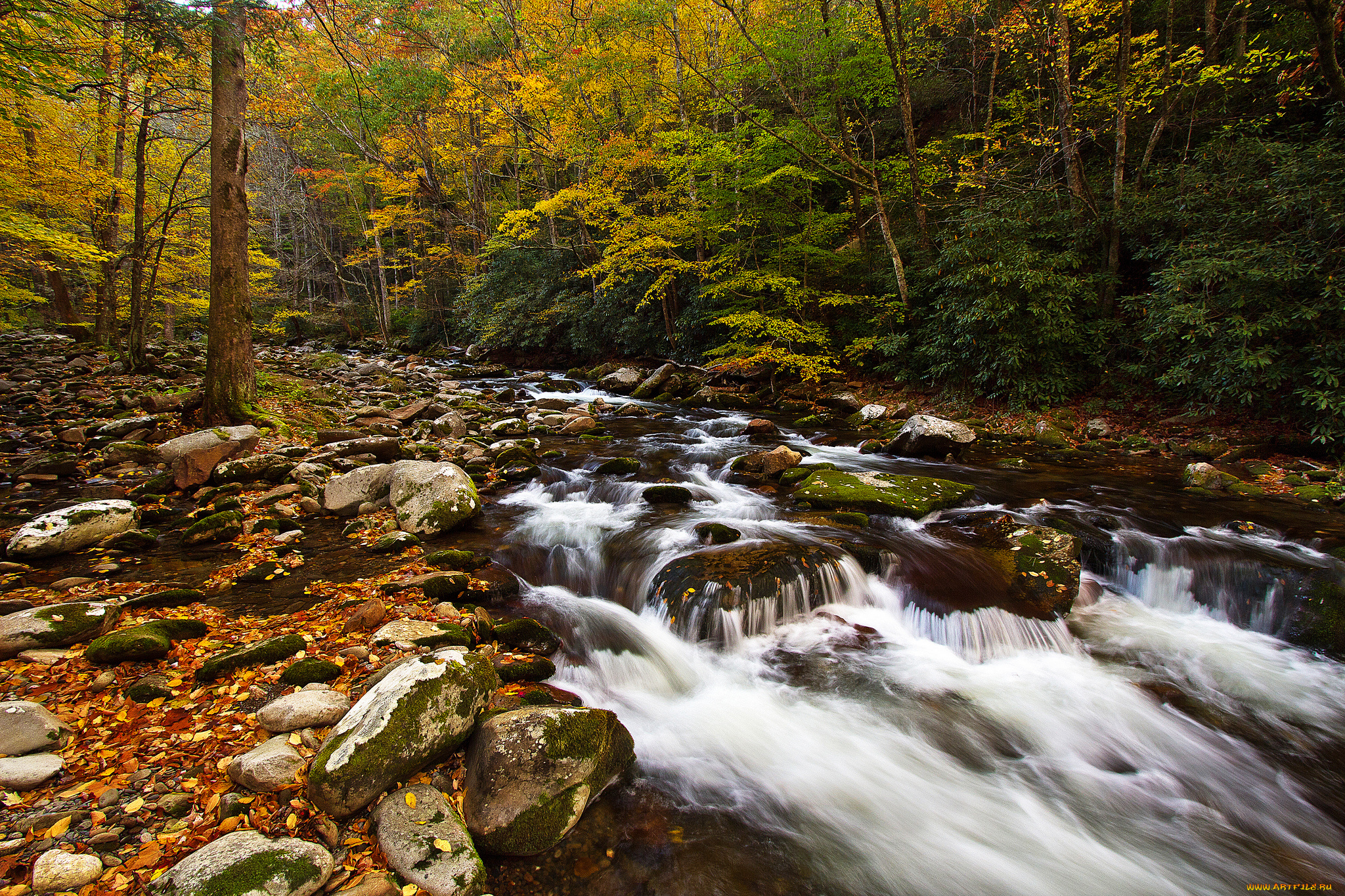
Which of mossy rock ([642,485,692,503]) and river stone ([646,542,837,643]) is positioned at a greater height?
mossy rock ([642,485,692,503])

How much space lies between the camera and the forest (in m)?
7.62

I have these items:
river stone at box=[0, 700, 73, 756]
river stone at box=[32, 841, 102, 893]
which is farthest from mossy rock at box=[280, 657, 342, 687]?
river stone at box=[32, 841, 102, 893]

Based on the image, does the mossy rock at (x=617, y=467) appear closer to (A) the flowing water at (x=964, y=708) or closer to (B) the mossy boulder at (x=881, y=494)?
(A) the flowing water at (x=964, y=708)

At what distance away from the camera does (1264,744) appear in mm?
3742

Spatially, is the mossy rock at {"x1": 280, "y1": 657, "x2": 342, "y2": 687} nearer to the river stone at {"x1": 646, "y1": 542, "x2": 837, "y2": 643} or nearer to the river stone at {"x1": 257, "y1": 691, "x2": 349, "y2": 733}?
the river stone at {"x1": 257, "y1": 691, "x2": 349, "y2": 733}

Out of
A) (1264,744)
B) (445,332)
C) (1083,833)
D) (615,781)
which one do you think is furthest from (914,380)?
(445,332)

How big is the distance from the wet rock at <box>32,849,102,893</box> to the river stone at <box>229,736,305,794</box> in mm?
488

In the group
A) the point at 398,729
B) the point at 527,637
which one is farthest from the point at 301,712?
the point at 527,637

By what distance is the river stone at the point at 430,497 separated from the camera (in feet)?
19.4

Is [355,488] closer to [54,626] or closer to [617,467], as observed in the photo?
[54,626]

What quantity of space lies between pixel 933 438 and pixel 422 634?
8641 mm

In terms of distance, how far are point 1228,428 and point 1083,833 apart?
8.57 metres

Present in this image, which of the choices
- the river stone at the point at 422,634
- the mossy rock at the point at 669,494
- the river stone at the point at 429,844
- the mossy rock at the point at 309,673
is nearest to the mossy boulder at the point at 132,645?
the mossy rock at the point at 309,673

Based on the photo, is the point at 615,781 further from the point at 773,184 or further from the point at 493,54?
the point at 493,54
